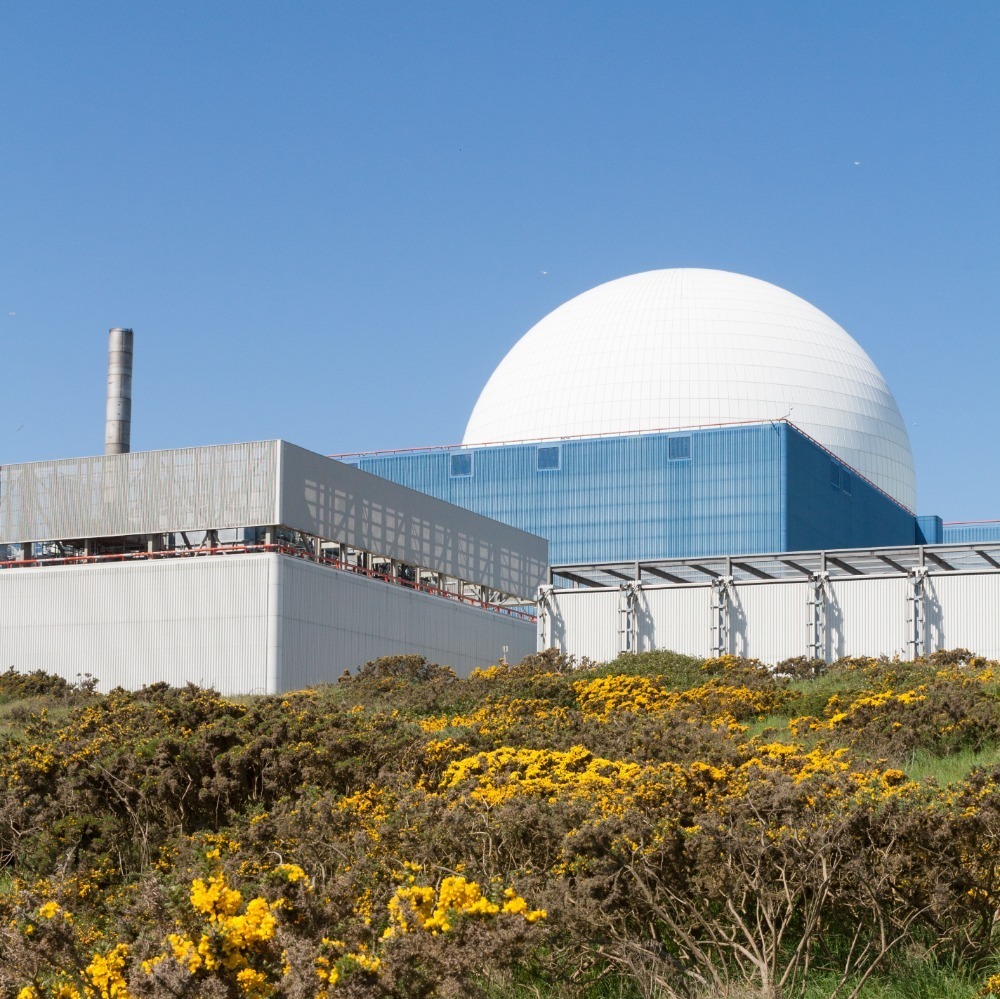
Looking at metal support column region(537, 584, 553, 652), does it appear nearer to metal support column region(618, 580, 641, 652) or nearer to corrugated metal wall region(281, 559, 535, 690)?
metal support column region(618, 580, 641, 652)

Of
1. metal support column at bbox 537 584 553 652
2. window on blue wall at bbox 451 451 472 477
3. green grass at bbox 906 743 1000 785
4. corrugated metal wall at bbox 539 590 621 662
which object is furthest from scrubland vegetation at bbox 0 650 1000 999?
window on blue wall at bbox 451 451 472 477

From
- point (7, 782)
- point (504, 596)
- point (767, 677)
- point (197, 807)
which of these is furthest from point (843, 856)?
point (504, 596)

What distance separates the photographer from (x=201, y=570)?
38.4 metres

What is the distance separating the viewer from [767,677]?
26.0 metres

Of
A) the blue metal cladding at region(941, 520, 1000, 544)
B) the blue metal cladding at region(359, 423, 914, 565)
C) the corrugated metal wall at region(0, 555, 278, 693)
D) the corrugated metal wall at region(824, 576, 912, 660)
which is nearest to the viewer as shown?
the corrugated metal wall at region(824, 576, 912, 660)

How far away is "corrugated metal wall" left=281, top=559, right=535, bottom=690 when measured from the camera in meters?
38.2

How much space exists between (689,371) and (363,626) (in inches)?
1521

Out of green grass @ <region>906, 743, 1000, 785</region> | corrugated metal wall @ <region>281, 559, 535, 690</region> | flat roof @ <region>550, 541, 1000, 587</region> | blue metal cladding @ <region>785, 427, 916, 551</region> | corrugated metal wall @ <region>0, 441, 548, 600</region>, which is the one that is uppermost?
blue metal cladding @ <region>785, 427, 916, 551</region>

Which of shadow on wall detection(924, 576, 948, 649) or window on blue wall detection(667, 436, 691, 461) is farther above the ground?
window on blue wall detection(667, 436, 691, 461)

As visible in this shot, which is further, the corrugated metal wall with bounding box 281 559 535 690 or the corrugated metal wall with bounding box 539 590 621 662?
the corrugated metal wall with bounding box 281 559 535 690

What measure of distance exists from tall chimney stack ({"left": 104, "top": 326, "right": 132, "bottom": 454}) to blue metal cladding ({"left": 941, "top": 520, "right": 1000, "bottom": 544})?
61.2 m

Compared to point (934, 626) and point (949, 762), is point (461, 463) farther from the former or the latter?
point (949, 762)

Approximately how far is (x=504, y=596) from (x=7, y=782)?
39.6m

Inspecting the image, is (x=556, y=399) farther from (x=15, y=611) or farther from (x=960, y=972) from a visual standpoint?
(x=960, y=972)
